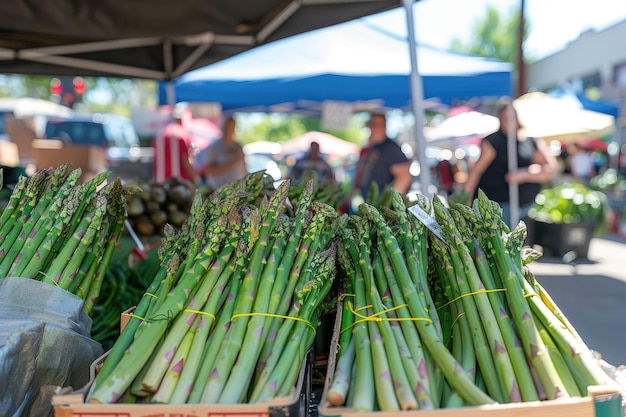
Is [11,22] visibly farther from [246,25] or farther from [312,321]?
[312,321]

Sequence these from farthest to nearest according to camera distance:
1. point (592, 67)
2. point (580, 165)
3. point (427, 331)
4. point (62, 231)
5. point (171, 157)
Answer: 1. point (592, 67)
2. point (580, 165)
3. point (171, 157)
4. point (62, 231)
5. point (427, 331)

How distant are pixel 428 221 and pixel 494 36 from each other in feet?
147

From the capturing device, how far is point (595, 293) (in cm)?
652

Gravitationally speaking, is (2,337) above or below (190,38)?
below

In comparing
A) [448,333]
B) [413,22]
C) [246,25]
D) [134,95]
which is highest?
[134,95]

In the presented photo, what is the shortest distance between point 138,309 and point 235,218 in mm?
477

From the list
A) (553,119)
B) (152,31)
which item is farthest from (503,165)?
(152,31)

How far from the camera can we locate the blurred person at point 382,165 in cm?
665

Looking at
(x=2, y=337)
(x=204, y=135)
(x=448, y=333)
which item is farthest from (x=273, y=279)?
(x=204, y=135)

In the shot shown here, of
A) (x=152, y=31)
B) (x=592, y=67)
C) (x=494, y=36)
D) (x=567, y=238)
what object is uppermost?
(x=494, y=36)

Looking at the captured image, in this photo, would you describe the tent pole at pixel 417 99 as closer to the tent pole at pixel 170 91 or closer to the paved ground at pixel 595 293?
the paved ground at pixel 595 293

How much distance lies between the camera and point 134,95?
58.2 metres

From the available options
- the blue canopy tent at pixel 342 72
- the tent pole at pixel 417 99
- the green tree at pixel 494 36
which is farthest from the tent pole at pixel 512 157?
the green tree at pixel 494 36

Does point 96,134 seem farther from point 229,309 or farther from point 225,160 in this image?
point 229,309
